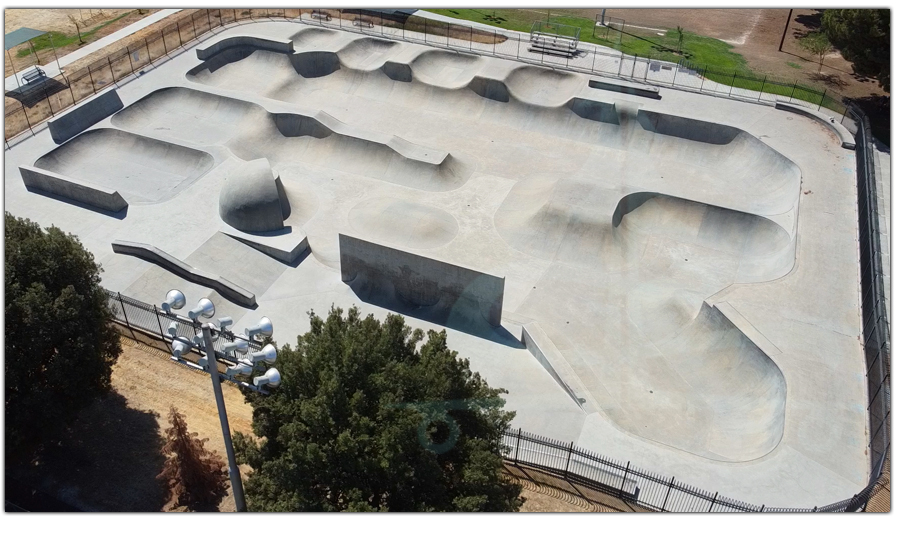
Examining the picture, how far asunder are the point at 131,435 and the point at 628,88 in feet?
95.5

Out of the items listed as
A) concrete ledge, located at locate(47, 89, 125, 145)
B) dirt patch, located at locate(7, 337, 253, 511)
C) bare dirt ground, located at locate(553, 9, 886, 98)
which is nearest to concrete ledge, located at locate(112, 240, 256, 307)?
dirt patch, located at locate(7, 337, 253, 511)

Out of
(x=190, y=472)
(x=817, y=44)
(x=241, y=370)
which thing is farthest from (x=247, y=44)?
(x=817, y=44)

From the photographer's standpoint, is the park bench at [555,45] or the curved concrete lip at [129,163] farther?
the park bench at [555,45]

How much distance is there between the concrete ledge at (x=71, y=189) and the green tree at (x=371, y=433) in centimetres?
1668

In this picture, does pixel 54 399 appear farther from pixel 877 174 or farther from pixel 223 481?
pixel 877 174

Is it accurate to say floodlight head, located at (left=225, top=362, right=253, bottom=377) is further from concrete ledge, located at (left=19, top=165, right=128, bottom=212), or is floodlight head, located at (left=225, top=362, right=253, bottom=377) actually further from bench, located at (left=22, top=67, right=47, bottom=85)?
bench, located at (left=22, top=67, right=47, bottom=85)

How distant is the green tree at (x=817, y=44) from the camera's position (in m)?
40.4

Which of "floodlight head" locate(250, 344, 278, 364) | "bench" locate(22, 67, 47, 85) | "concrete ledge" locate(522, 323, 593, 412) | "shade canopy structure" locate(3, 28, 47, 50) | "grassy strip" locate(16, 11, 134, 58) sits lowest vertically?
"concrete ledge" locate(522, 323, 593, 412)

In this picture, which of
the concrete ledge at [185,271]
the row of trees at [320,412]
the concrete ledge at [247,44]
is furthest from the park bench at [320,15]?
the row of trees at [320,412]

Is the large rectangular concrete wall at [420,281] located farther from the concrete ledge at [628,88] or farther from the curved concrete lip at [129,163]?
the concrete ledge at [628,88]

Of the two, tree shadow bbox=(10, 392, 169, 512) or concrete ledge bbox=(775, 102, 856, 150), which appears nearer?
tree shadow bbox=(10, 392, 169, 512)

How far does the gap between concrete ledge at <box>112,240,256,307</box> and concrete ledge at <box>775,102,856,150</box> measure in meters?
28.2

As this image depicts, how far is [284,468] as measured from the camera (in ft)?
42.3

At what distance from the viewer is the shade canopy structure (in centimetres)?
4019
